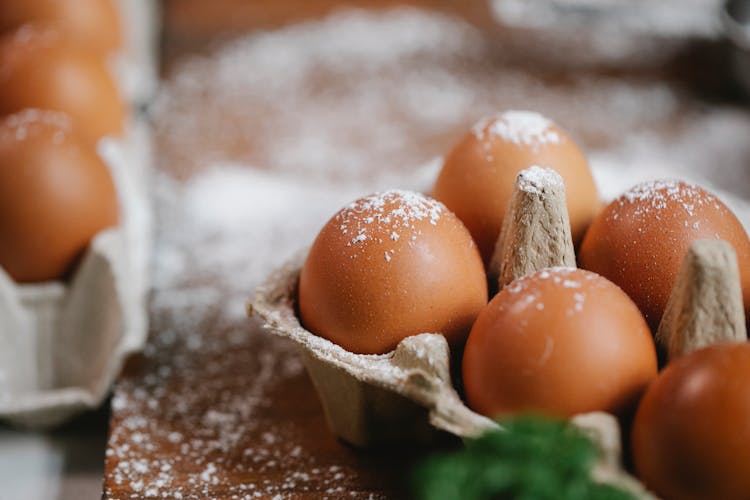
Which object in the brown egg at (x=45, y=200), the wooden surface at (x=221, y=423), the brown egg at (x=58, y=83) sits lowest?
the wooden surface at (x=221, y=423)

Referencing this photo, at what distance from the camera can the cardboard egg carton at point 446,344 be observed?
0.57 metres

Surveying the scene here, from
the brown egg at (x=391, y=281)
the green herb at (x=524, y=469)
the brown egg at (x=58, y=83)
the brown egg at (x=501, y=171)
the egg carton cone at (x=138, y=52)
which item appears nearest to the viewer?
the green herb at (x=524, y=469)

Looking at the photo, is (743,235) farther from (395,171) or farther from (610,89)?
(610,89)

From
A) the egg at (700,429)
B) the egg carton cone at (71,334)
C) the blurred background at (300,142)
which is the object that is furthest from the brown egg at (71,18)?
the egg at (700,429)

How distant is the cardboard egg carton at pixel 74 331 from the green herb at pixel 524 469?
1.63ft

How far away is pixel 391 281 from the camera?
0.67m

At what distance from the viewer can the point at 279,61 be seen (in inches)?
68.7

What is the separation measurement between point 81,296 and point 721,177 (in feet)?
3.33

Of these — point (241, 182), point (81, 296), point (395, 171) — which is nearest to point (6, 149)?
point (81, 296)

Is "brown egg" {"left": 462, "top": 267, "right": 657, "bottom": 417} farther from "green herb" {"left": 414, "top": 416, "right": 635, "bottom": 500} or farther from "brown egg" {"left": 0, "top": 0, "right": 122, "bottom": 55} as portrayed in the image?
"brown egg" {"left": 0, "top": 0, "right": 122, "bottom": 55}

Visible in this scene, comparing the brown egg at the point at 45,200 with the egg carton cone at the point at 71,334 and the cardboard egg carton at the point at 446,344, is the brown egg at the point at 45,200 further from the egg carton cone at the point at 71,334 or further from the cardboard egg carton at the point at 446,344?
the cardboard egg carton at the point at 446,344

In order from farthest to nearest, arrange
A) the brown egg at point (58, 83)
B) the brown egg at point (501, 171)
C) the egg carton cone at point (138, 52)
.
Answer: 1. the egg carton cone at point (138, 52)
2. the brown egg at point (58, 83)
3. the brown egg at point (501, 171)

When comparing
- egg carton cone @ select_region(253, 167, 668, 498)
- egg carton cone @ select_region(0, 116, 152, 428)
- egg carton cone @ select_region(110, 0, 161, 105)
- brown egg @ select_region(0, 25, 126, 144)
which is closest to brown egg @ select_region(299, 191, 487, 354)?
egg carton cone @ select_region(253, 167, 668, 498)

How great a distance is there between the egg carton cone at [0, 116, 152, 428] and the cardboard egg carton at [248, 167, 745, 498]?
25 cm
